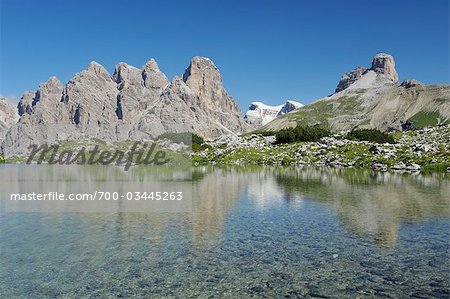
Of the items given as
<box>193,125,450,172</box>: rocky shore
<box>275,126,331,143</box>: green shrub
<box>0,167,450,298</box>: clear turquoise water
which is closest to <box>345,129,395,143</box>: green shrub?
<box>193,125,450,172</box>: rocky shore

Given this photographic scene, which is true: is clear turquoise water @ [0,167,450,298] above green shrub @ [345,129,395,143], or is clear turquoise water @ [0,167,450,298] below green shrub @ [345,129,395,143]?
below

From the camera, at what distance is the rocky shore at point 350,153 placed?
322ft

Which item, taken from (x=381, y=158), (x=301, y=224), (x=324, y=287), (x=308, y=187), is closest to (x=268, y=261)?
(x=324, y=287)

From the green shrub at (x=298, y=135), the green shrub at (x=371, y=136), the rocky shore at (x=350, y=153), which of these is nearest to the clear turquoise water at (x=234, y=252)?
the rocky shore at (x=350, y=153)

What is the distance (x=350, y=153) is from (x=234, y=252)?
344 feet

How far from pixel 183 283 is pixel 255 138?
173365mm

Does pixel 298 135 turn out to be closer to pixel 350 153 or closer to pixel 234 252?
pixel 350 153

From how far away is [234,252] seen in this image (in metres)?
24.7

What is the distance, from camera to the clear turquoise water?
1869 cm

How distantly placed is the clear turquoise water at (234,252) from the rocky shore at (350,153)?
60932 millimetres

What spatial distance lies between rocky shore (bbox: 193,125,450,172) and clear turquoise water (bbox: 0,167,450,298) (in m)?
60.9

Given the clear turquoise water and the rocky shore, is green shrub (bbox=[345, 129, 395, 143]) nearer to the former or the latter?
the rocky shore

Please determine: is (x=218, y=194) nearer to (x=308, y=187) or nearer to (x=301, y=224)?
(x=308, y=187)

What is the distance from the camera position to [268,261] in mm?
22906
